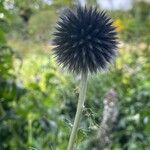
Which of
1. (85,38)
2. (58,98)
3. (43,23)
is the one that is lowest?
(85,38)

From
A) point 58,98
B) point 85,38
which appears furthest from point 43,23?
point 85,38

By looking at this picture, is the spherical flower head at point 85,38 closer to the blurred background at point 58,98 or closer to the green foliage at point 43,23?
the blurred background at point 58,98

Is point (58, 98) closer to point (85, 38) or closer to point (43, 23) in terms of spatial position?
point (43, 23)

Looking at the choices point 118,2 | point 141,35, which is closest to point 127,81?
point 141,35

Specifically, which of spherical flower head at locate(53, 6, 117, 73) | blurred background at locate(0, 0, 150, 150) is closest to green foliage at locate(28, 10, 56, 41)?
blurred background at locate(0, 0, 150, 150)

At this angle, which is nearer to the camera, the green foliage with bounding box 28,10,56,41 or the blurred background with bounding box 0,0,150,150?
the blurred background with bounding box 0,0,150,150

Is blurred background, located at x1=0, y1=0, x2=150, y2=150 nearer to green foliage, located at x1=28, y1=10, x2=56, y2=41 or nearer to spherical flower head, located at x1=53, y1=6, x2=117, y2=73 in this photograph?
green foliage, located at x1=28, y1=10, x2=56, y2=41

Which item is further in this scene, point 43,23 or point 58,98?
point 43,23

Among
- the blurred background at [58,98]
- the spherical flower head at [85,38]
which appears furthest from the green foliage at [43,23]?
the spherical flower head at [85,38]
